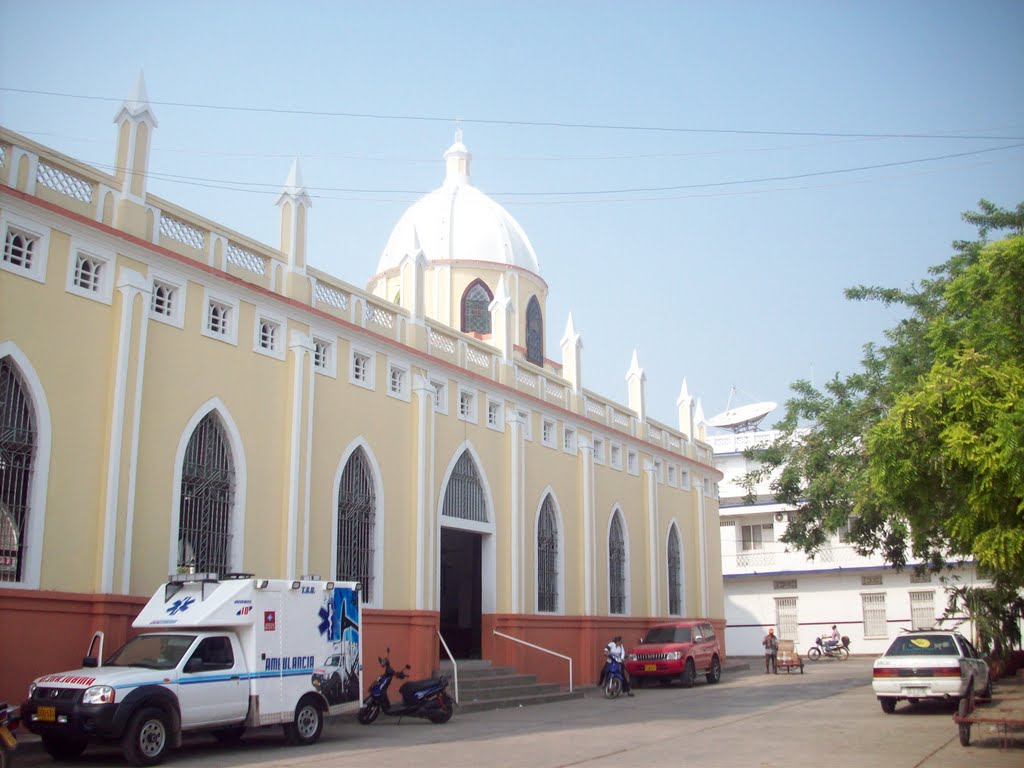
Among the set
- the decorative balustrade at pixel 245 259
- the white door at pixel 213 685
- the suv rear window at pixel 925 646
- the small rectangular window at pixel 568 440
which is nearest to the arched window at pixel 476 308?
the small rectangular window at pixel 568 440

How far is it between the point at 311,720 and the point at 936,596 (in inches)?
1336

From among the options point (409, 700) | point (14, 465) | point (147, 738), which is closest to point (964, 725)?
point (409, 700)

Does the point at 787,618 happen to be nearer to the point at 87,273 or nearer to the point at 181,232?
the point at 181,232

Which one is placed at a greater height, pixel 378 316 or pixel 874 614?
pixel 378 316

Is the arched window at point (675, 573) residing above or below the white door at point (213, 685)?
above

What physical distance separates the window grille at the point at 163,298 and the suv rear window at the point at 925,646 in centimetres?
1315

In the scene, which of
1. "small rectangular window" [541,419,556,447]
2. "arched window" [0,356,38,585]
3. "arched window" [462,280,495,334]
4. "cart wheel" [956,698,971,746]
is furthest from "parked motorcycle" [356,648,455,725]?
"arched window" [462,280,495,334]

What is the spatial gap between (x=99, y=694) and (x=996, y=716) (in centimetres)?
1106

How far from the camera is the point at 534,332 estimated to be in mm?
30281

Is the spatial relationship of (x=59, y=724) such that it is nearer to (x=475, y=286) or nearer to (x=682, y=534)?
(x=475, y=286)

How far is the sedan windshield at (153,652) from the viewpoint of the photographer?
12.1 metres

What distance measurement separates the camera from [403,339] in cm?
2106

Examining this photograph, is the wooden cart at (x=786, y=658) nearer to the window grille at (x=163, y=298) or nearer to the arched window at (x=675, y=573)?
the arched window at (x=675, y=573)

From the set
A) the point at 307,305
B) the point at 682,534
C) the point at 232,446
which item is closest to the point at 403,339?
the point at 307,305
